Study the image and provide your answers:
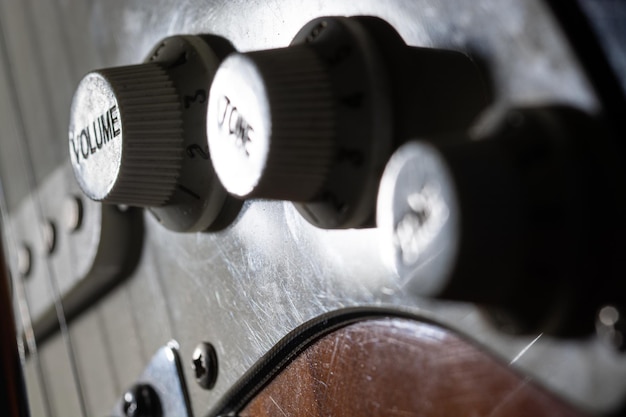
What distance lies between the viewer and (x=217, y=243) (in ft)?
1.44

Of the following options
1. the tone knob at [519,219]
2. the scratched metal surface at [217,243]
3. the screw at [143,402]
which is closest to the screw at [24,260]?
the scratched metal surface at [217,243]

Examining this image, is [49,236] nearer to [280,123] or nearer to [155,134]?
[155,134]

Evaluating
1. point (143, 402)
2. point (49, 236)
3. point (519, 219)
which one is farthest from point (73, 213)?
point (519, 219)

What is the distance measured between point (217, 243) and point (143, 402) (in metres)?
0.13

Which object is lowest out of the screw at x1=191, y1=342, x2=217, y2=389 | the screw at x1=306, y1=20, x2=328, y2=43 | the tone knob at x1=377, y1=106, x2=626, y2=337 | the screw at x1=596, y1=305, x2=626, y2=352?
the screw at x1=191, y1=342, x2=217, y2=389

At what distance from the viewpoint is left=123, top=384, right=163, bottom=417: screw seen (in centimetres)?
49

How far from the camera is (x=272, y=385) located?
15.9 inches

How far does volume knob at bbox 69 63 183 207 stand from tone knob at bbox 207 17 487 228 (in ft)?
0.31

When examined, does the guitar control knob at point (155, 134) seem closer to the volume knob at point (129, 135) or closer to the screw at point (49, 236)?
the volume knob at point (129, 135)

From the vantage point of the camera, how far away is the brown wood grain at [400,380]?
28cm

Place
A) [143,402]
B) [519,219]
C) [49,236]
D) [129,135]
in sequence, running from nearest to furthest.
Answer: [519,219] → [129,135] → [143,402] → [49,236]

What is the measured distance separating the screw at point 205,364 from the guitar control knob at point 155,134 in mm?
73

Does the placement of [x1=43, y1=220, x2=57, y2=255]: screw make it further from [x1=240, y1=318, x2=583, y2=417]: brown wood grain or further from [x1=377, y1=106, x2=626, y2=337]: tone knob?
[x1=377, y1=106, x2=626, y2=337]: tone knob

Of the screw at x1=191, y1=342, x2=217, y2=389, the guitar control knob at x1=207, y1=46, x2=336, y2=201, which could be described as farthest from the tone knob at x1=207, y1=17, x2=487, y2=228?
the screw at x1=191, y1=342, x2=217, y2=389
